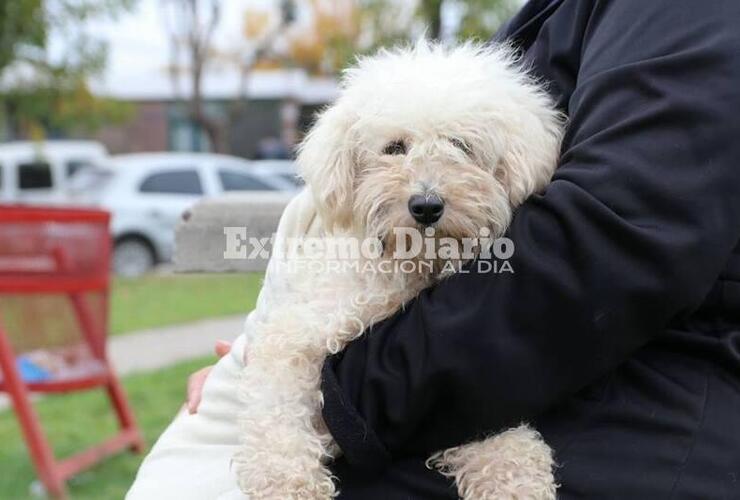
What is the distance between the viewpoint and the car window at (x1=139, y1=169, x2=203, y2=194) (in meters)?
15.9

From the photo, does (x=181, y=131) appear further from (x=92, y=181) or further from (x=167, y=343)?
(x=167, y=343)

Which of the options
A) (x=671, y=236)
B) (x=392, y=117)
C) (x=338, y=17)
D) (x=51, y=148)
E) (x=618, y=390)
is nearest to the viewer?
(x=671, y=236)

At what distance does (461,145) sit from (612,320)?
0.60 metres

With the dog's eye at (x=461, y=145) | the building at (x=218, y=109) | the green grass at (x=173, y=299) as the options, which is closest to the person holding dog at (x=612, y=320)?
the dog's eye at (x=461, y=145)

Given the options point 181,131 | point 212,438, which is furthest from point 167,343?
point 181,131

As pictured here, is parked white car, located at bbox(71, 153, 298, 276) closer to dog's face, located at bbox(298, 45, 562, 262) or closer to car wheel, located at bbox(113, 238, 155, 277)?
car wheel, located at bbox(113, 238, 155, 277)

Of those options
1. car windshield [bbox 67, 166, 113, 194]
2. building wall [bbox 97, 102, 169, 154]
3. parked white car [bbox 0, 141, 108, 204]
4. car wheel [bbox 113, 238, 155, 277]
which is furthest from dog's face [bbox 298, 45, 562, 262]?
building wall [bbox 97, 102, 169, 154]

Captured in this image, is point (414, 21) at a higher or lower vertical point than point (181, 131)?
higher

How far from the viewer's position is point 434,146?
195cm

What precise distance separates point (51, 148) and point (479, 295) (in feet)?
63.0

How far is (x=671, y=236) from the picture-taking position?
151cm

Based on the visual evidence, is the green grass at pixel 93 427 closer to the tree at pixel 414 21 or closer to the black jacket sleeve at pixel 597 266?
the tree at pixel 414 21

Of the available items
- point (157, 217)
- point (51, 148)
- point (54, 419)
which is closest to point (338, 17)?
point (51, 148)

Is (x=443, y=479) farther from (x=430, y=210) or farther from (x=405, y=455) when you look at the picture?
(x=430, y=210)
